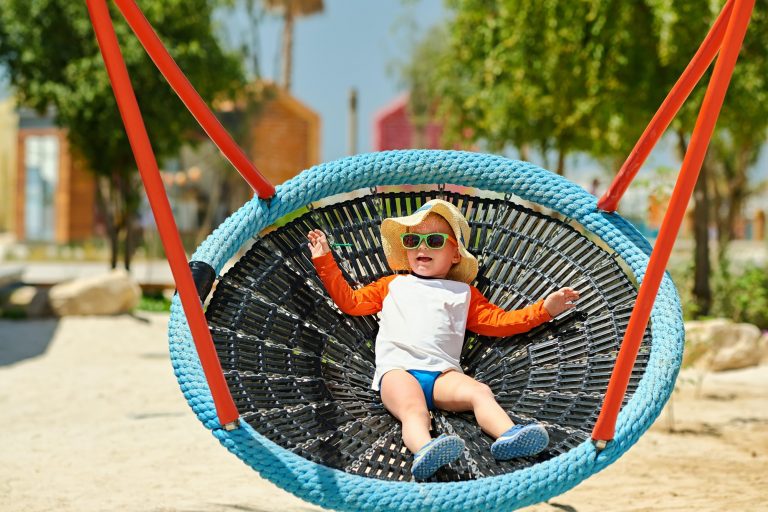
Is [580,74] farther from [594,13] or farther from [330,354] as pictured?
[330,354]

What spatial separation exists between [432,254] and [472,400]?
54 centimetres

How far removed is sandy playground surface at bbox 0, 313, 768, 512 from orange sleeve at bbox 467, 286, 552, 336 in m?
0.79

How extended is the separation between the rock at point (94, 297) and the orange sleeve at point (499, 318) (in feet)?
23.1

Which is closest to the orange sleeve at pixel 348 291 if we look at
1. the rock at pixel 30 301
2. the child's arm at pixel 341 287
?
the child's arm at pixel 341 287

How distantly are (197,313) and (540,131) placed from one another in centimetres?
1014

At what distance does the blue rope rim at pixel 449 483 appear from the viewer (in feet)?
7.20

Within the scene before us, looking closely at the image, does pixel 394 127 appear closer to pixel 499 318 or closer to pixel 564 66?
pixel 564 66

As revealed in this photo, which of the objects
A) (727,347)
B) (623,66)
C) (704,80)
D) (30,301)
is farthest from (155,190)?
(30,301)

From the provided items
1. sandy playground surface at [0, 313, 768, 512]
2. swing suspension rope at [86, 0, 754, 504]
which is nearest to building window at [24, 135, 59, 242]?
sandy playground surface at [0, 313, 768, 512]

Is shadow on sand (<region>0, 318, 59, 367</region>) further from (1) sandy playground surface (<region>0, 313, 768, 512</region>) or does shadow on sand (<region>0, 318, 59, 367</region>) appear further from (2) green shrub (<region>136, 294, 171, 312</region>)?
(2) green shrub (<region>136, 294, 171, 312</region>)

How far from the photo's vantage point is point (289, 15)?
1005 inches

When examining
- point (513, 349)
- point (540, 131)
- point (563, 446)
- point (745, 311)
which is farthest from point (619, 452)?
point (540, 131)

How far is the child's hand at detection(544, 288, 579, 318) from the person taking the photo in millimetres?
2729

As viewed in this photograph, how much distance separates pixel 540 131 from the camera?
11.8m
